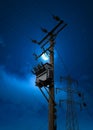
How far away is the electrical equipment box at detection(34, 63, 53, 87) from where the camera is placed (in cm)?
1375

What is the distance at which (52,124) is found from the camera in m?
12.4

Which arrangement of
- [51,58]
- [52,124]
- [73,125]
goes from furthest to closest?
[73,125] → [51,58] → [52,124]

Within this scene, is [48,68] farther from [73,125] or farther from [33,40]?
[73,125]

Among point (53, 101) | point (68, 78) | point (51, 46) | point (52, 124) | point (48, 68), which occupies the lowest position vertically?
point (52, 124)

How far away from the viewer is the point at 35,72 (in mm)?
15242

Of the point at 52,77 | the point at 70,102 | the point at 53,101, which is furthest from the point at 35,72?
the point at 70,102

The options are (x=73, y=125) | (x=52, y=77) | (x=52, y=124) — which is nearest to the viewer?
(x=52, y=124)

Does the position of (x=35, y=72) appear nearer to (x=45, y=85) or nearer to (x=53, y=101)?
(x=45, y=85)

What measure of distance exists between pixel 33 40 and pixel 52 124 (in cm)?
820

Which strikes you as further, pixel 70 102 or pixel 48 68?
pixel 70 102

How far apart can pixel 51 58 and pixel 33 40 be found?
11.2ft

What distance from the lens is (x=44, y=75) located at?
14164 millimetres

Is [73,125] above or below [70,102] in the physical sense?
below

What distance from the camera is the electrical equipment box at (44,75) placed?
45.1 feet
